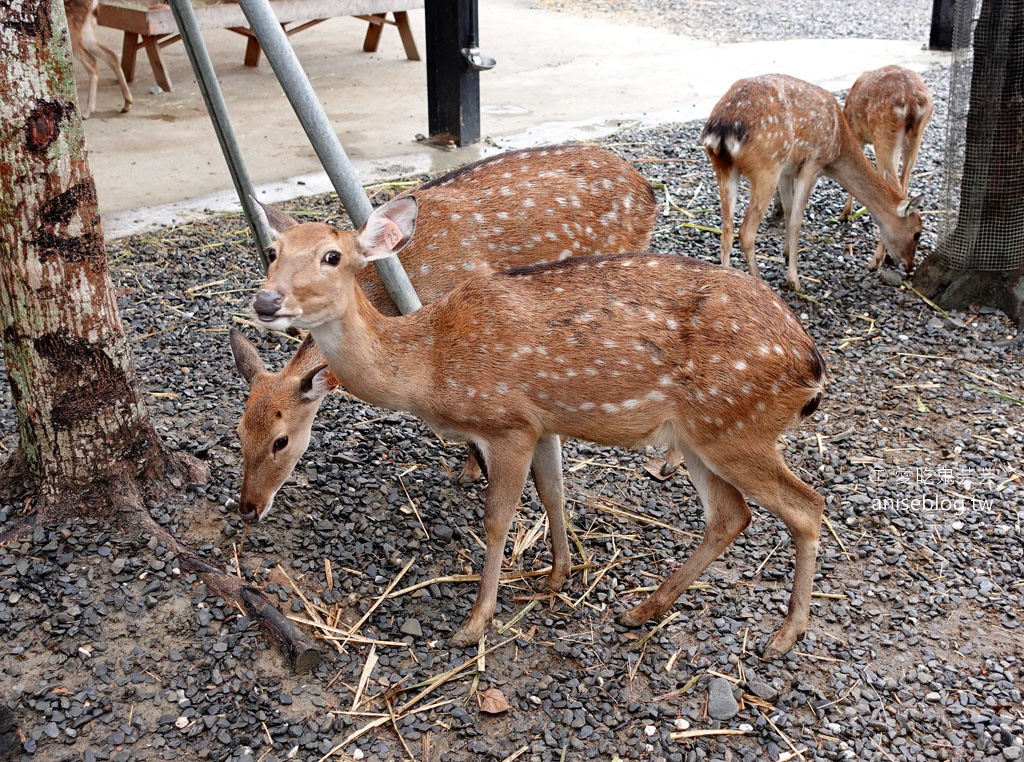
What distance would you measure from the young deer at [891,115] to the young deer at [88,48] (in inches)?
248

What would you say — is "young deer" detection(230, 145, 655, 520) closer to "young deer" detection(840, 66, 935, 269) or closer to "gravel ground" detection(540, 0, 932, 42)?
"young deer" detection(840, 66, 935, 269)

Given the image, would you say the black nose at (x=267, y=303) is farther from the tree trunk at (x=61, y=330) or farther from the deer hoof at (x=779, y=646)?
the deer hoof at (x=779, y=646)

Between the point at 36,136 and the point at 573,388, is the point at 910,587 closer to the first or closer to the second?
the point at 573,388

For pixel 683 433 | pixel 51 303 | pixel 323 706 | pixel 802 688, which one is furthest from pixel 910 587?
pixel 51 303

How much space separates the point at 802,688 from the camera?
318 centimetres

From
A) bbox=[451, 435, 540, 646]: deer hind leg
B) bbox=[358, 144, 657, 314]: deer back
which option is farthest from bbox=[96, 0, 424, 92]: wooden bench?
bbox=[451, 435, 540, 646]: deer hind leg

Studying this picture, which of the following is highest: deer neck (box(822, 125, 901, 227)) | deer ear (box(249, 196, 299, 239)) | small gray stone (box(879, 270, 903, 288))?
deer ear (box(249, 196, 299, 239))

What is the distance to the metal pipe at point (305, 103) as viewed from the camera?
327 centimetres

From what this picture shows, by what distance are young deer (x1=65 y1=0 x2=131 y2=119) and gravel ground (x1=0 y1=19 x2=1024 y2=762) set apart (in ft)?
17.4

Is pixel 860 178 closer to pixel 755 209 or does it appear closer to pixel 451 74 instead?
pixel 755 209

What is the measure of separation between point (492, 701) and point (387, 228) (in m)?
1.49

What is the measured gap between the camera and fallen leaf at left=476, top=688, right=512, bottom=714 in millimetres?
3045

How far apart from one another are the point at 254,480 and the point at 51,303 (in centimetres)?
88

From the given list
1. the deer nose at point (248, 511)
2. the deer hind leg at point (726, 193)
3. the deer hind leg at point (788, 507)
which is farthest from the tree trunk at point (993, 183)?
the deer nose at point (248, 511)
